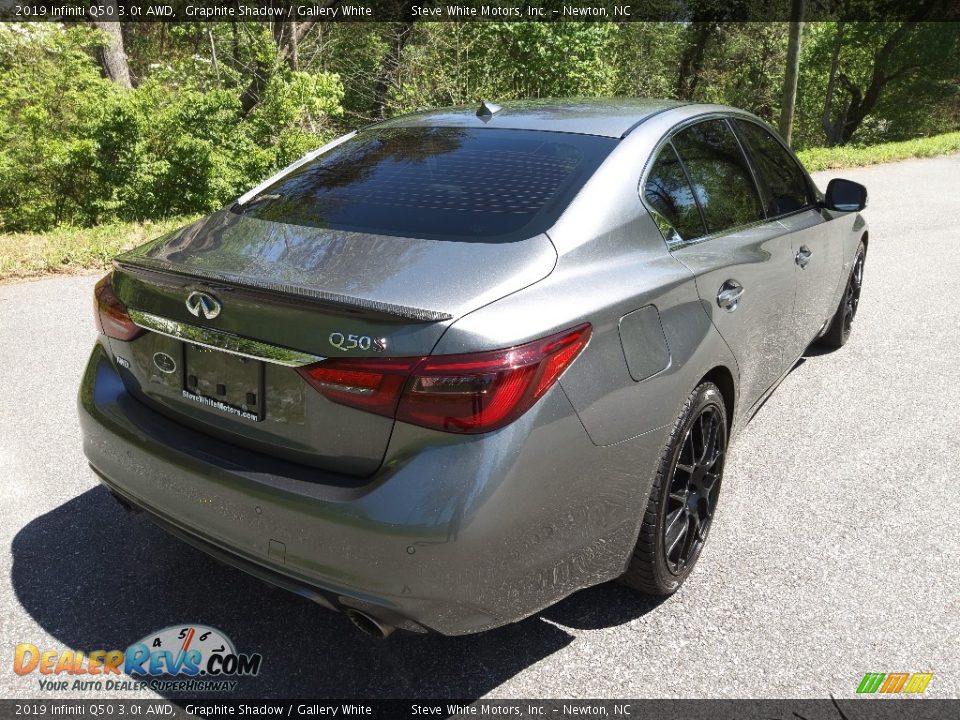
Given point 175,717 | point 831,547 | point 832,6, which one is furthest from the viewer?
point 832,6

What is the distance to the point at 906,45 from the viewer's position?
3753 centimetres

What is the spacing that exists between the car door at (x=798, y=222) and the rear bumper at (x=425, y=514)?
1.78 metres

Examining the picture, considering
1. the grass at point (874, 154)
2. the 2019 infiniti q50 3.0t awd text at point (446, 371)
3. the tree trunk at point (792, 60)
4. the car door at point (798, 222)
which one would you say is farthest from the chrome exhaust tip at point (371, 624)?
the tree trunk at point (792, 60)

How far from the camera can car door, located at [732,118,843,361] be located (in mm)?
3752

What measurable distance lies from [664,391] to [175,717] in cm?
170

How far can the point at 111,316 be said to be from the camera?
2.60 meters

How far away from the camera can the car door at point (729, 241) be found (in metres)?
2.88

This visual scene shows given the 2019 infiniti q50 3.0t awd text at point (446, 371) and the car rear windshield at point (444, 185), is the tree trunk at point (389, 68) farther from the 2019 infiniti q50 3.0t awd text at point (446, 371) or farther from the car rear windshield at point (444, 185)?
the 2019 infiniti q50 3.0t awd text at point (446, 371)

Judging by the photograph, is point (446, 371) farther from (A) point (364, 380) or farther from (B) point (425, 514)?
(B) point (425, 514)

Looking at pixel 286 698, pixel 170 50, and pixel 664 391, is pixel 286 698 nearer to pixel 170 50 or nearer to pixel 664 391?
pixel 664 391

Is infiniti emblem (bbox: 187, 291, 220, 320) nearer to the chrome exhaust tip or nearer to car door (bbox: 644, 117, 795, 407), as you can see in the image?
the chrome exhaust tip

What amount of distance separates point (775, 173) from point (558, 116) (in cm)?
127

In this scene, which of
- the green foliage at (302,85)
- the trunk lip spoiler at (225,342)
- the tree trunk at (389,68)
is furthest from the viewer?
the tree trunk at (389,68)

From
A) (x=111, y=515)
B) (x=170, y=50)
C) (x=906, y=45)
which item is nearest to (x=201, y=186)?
(x=111, y=515)
